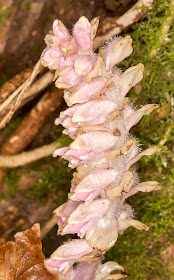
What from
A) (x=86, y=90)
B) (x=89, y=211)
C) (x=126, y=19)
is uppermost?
(x=86, y=90)

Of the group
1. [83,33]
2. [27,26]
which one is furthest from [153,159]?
[27,26]

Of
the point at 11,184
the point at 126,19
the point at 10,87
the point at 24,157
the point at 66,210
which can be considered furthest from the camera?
the point at 11,184

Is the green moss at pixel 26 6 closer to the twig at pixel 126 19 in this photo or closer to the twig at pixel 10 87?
the twig at pixel 10 87

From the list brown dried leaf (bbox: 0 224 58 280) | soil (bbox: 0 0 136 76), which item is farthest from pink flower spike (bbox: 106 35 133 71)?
soil (bbox: 0 0 136 76)

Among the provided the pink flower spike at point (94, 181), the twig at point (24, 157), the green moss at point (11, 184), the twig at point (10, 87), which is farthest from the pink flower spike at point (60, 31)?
the green moss at point (11, 184)

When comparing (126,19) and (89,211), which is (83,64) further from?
(126,19)

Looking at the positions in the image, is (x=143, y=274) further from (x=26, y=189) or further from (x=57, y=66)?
(x=57, y=66)
